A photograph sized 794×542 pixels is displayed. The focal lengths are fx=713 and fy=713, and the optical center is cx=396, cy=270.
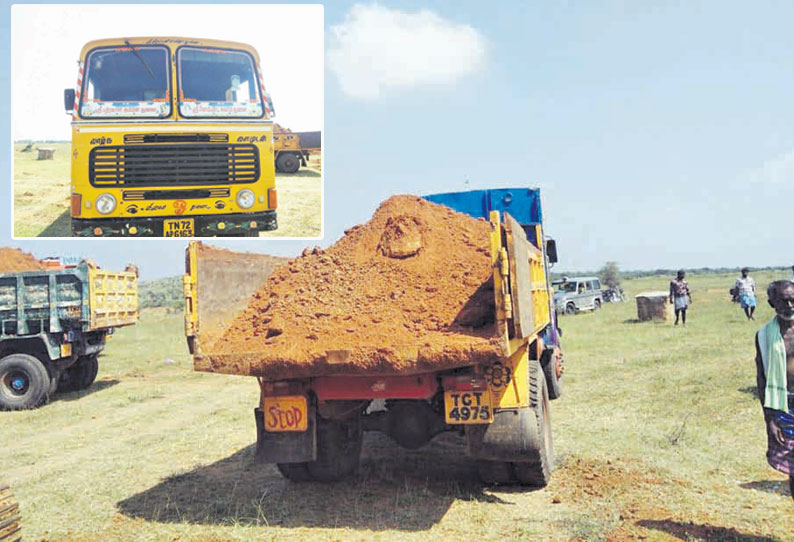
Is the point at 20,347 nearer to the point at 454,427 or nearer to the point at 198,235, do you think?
the point at 198,235

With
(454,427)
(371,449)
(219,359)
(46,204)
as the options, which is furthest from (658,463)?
(46,204)

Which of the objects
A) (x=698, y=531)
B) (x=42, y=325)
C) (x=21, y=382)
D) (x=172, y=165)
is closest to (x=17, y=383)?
(x=21, y=382)

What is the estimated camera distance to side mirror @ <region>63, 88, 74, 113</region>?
28.7 ft

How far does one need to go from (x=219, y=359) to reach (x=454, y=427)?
200cm

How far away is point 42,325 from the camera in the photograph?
1202 centimetres

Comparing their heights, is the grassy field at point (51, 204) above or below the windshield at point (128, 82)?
below

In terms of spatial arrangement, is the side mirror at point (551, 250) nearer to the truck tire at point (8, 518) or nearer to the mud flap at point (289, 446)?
the mud flap at point (289, 446)

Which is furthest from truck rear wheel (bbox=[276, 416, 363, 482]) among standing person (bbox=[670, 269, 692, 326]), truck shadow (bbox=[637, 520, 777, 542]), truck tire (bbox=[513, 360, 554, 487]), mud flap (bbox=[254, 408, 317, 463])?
standing person (bbox=[670, 269, 692, 326])

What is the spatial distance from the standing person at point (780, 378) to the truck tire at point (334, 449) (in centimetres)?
325

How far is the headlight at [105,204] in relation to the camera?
8453 mm

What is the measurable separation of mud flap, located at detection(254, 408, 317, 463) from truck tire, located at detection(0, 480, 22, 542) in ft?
5.59

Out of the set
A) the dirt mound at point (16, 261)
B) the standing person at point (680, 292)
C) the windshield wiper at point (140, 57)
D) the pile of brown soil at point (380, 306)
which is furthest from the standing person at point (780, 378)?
the standing person at point (680, 292)

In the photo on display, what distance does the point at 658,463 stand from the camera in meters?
6.82

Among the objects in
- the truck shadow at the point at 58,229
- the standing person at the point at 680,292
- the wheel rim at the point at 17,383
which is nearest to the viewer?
the truck shadow at the point at 58,229
